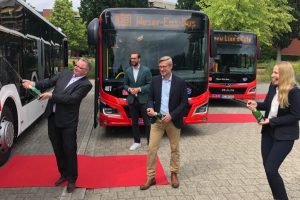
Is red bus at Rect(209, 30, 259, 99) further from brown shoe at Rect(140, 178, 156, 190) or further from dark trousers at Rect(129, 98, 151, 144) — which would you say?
brown shoe at Rect(140, 178, 156, 190)

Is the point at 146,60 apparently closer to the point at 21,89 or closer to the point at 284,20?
the point at 21,89

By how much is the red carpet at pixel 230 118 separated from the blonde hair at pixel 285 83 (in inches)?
296

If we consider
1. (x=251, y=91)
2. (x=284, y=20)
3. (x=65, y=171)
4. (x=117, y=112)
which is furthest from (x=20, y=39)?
(x=284, y=20)

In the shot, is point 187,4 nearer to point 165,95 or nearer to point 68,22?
point 68,22

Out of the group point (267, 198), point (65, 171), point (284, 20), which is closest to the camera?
point (267, 198)

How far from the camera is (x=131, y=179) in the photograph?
6.32m

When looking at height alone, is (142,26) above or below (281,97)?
above

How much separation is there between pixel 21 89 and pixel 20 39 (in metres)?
1.06

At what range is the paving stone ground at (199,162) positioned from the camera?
5.61 metres

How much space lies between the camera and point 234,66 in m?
15.9

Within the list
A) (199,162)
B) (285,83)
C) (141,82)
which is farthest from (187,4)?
(285,83)

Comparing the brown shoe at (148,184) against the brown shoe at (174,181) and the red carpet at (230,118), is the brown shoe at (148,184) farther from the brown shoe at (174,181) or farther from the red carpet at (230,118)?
the red carpet at (230,118)

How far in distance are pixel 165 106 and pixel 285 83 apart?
67.7 inches

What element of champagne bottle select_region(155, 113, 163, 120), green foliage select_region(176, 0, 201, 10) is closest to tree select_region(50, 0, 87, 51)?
green foliage select_region(176, 0, 201, 10)
